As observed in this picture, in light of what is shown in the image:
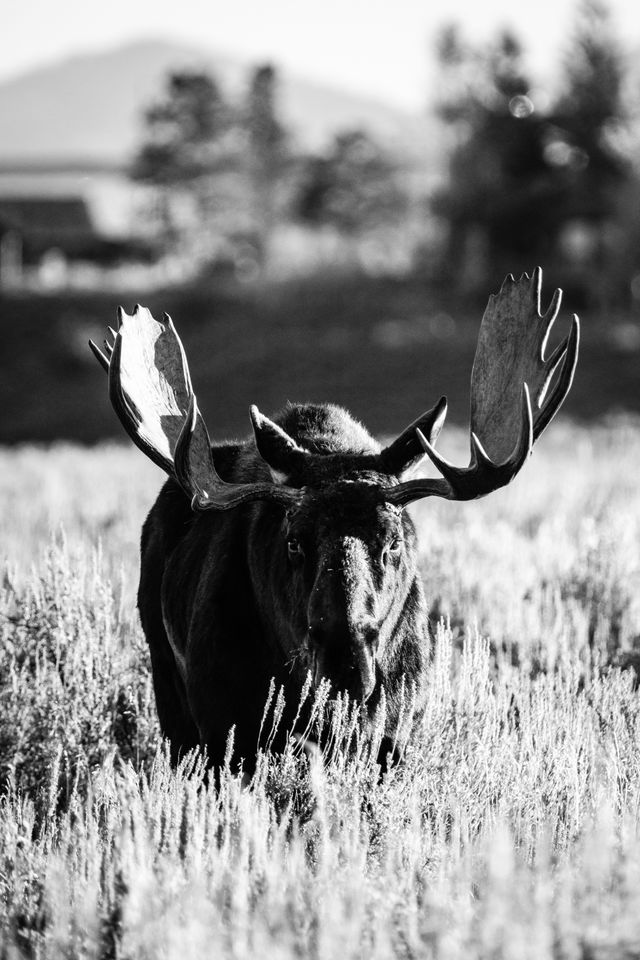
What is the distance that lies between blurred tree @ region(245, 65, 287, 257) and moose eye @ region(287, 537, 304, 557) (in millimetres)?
57284

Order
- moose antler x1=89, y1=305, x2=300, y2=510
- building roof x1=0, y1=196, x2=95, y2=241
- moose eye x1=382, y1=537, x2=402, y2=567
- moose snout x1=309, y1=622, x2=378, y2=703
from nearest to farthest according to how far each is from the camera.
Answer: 1. moose snout x1=309, y1=622, x2=378, y2=703
2. moose eye x1=382, y1=537, x2=402, y2=567
3. moose antler x1=89, y1=305, x2=300, y2=510
4. building roof x1=0, y1=196, x2=95, y2=241

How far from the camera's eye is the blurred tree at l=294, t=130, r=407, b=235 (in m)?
61.8

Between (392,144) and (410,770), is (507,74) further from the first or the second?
(410,770)

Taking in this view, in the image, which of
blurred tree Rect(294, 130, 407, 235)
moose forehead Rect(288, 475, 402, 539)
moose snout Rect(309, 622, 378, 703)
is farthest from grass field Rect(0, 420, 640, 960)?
blurred tree Rect(294, 130, 407, 235)

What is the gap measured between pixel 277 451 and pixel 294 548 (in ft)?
1.75

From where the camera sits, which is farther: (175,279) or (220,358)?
(175,279)

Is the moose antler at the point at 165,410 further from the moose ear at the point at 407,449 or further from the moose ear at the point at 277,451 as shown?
the moose ear at the point at 407,449

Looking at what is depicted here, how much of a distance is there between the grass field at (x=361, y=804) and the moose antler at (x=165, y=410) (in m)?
1.07

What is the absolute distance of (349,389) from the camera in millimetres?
38938

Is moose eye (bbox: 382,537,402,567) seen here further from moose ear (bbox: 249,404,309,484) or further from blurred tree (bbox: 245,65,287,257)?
blurred tree (bbox: 245,65,287,257)

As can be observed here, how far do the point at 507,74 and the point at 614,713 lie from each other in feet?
171

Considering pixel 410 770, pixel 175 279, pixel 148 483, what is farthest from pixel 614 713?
pixel 175 279

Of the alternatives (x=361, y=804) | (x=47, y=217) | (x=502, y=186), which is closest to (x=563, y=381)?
(x=361, y=804)

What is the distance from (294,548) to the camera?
4.85m
